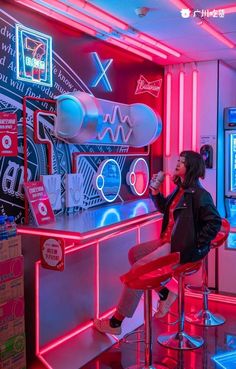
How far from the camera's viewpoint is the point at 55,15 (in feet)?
11.2

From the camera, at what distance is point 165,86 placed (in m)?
5.23

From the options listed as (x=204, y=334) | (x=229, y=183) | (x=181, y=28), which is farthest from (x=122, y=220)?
(x=229, y=183)

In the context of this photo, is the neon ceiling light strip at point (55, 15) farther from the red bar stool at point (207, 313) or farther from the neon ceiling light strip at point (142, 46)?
the red bar stool at point (207, 313)

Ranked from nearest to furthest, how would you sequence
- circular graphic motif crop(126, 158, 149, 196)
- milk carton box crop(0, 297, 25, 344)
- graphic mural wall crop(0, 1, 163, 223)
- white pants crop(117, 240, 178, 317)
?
milk carton box crop(0, 297, 25, 344)
graphic mural wall crop(0, 1, 163, 223)
white pants crop(117, 240, 178, 317)
circular graphic motif crop(126, 158, 149, 196)

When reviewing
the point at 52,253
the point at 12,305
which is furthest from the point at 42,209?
the point at 12,305

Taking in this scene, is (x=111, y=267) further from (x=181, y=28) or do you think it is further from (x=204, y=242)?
(x=181, y=28)

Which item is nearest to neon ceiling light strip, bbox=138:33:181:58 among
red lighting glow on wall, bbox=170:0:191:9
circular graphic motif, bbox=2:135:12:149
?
red lighting glow on wall, bbox=170:0:191:9

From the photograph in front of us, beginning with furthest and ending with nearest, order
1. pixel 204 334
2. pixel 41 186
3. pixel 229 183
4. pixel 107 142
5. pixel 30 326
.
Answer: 1. pixel 229 183
2. pixel 107 142
3. pixel 204 334
4. pixel 41 186
5. pixel 30 326

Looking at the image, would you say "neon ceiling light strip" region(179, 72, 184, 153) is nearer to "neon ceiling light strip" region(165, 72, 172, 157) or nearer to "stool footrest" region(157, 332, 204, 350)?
"neon ceiling light strip" region(165, 72, 172, 157)

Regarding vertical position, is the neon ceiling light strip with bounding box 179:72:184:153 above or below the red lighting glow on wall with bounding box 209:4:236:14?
below

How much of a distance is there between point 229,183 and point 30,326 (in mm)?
2863

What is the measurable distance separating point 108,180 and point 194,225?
1.12 metres

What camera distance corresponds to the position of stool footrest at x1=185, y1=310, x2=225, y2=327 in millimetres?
3920

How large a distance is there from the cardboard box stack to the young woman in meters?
0.83
